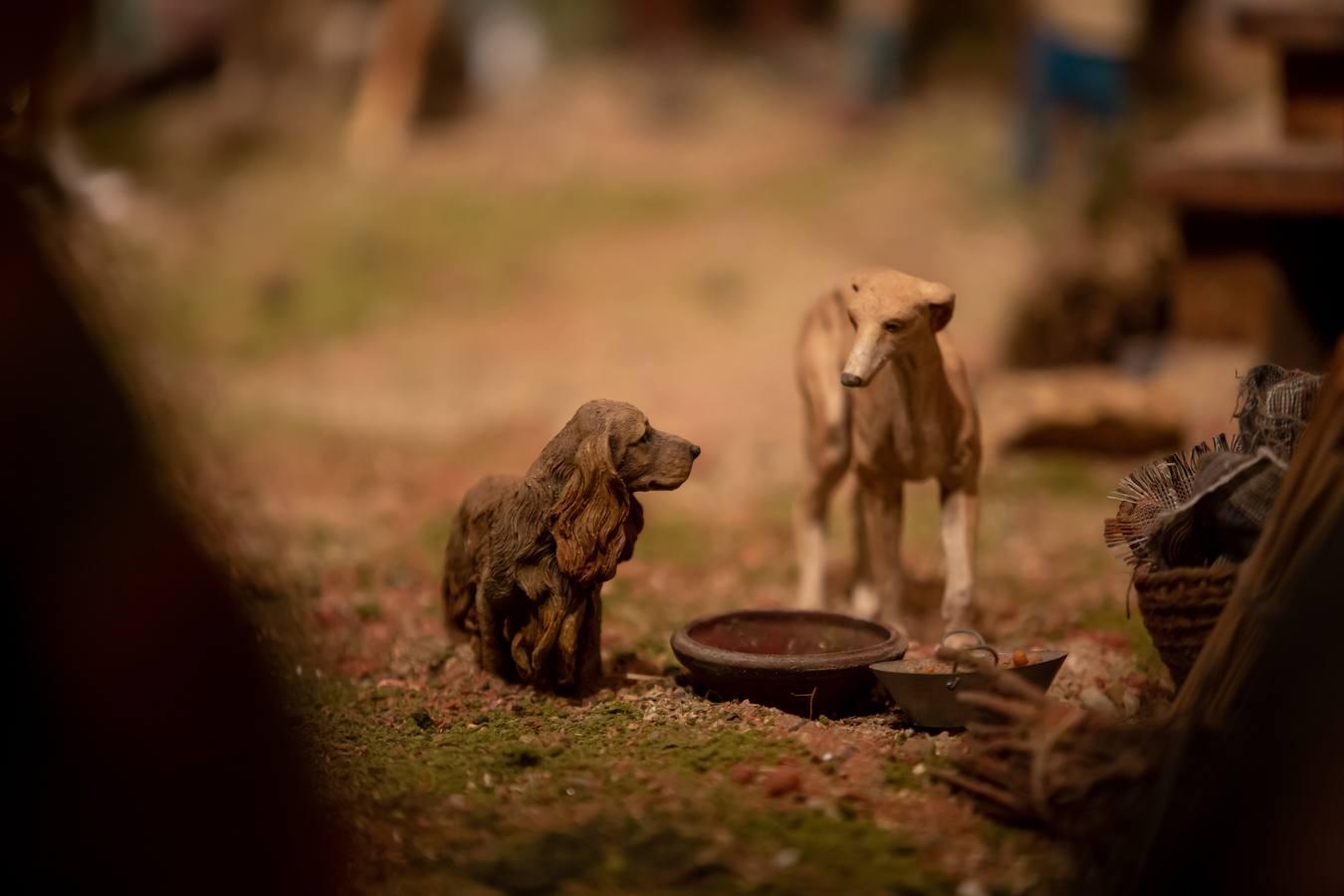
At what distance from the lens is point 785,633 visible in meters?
5.43

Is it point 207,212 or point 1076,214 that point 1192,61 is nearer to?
point 1076,214

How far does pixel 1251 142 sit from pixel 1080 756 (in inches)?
241

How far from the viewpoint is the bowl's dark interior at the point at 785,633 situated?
17.3ft

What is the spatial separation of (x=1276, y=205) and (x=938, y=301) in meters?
4.04

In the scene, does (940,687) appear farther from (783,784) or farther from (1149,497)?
(1149,497)

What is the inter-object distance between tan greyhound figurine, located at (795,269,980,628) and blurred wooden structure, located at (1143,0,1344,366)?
3.54 m

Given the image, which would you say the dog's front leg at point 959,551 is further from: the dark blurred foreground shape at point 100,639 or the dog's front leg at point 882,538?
the dark blurred foreground shape at point 100,639

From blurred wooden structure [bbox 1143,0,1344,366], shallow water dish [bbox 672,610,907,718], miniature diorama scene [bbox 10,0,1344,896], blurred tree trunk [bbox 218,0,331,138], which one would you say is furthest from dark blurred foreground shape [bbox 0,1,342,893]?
blurred tree trunk [bbox 218,0,331,138]

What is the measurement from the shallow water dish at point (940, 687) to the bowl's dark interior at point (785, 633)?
0.48 meters

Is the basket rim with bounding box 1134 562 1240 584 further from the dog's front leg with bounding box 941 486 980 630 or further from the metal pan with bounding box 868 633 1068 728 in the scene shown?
the dog's front leg with bounding box 941 486 980 630

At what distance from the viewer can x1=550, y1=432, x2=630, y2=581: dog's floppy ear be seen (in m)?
4.81

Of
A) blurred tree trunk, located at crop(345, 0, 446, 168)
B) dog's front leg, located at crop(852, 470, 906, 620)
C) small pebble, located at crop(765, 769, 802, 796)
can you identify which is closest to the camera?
small pebble, located at crop(765, 769, 802, 796)

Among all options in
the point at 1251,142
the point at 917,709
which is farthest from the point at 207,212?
the point at 917,709

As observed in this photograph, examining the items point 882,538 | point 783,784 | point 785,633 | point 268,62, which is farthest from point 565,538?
point 268,62
